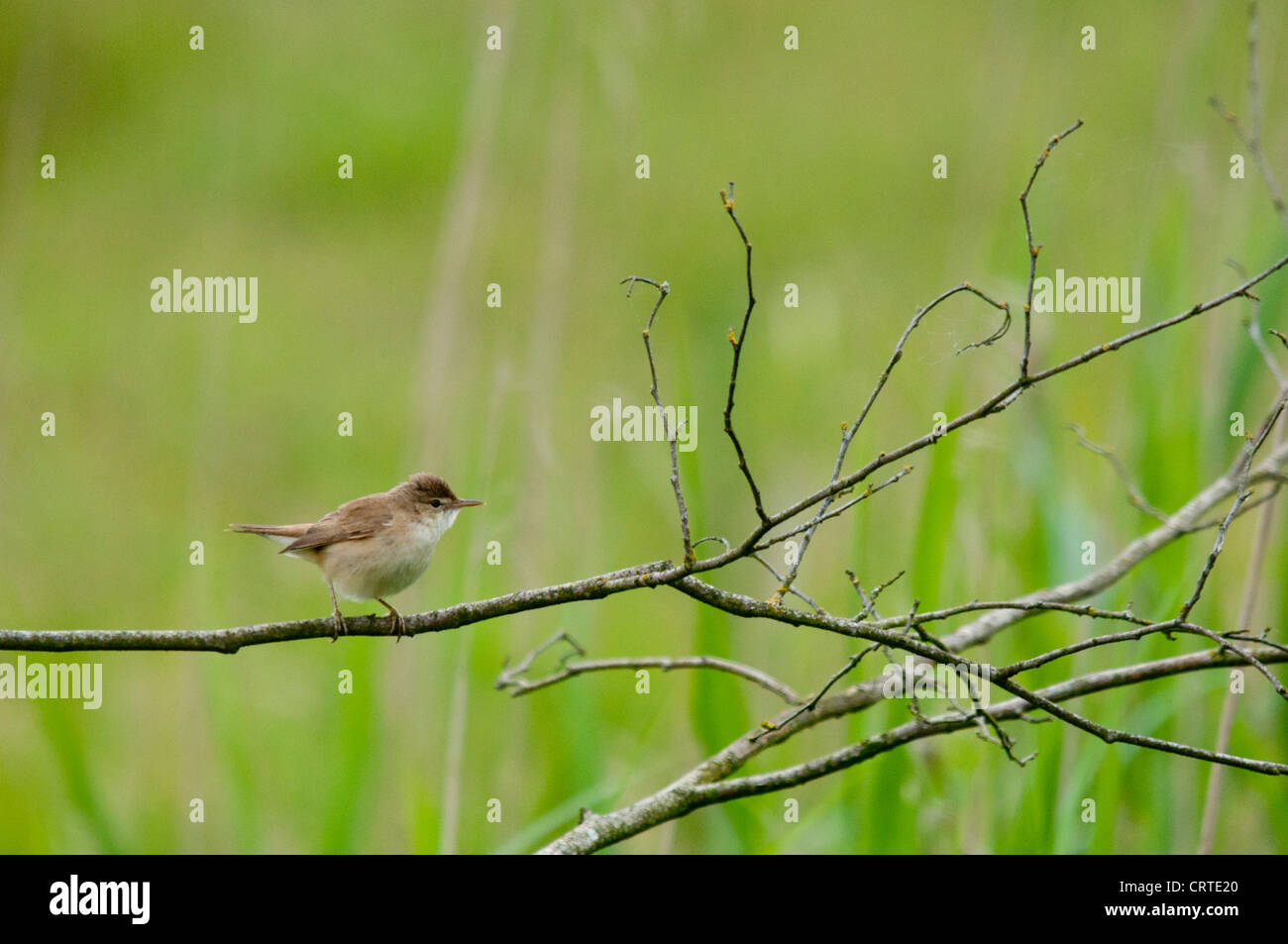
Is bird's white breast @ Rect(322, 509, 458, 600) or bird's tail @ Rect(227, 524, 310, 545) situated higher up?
bird's tail @ Rect(227, 524, 310, 545)

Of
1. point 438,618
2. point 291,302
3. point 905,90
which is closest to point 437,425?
point 438,618

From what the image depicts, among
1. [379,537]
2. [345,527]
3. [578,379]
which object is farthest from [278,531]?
[578,379]

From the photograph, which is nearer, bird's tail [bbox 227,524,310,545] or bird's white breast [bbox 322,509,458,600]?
bird's white breast [bbox 322,509,458,600]

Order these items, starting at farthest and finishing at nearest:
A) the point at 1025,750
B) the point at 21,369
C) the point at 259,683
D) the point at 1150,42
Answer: the point at 1150,42
the point at 21,369
the point at 259,683
the point at 1025,750

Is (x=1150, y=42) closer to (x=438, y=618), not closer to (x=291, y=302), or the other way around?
(x=291, y=302)

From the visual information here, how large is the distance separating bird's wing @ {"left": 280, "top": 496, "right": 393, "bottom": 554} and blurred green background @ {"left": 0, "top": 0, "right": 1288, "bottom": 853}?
0.25m

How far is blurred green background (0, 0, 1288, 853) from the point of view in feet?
10.8

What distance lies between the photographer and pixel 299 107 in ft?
32.9

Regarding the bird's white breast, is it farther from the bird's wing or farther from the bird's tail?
the bird's tail

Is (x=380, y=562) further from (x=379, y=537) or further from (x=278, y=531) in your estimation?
(x=278, y=531)

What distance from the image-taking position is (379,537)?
3275mm

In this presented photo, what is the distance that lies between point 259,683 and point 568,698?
2941 mm

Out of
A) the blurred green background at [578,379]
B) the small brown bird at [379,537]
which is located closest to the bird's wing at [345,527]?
the small brown bird at [379,537]

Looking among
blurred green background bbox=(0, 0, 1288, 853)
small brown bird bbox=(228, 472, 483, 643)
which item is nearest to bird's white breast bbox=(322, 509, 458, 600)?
small brown bird bbox=(228, 472, 483, 643)
